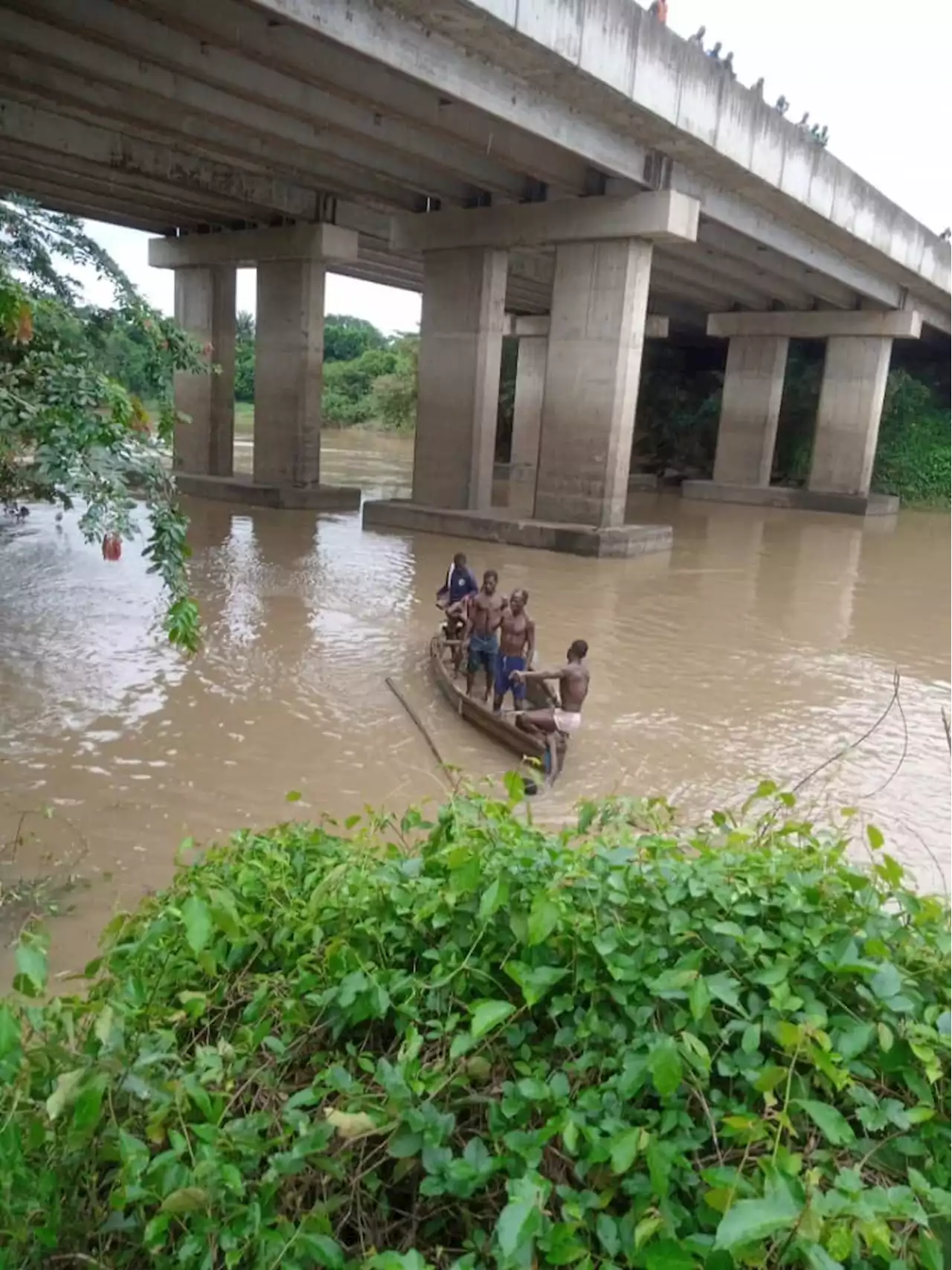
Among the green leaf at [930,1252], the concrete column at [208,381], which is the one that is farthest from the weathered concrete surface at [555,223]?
the green leaf at [930,1252]

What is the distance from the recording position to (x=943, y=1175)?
2.16 m

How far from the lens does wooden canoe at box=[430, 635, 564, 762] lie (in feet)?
24.6

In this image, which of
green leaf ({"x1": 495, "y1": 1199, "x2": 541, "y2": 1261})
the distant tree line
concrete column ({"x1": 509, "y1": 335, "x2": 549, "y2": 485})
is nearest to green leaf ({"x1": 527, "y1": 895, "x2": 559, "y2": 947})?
green leaf ({"x1": 495, "y1": 1199, "x2": 541, "y2": 1261})

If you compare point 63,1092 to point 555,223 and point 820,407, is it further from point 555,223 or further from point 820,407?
point 820,407

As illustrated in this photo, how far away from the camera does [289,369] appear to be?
74.9ft

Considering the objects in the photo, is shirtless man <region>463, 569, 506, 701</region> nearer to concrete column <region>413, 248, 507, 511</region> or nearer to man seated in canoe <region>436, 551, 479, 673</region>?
man seated in canoe <region>436, 551, 479, 673</region>

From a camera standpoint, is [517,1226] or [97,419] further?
[97,419]

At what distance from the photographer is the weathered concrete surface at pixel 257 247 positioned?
21281 millimetres

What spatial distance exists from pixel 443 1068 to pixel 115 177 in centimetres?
1981

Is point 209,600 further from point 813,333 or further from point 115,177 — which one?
point 813,333

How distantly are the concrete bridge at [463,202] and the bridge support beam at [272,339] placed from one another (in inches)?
2.7

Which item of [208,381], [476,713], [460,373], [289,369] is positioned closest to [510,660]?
[476,713]

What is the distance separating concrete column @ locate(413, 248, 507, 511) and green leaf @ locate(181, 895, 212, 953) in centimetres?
1759

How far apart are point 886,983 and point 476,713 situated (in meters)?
6.02
